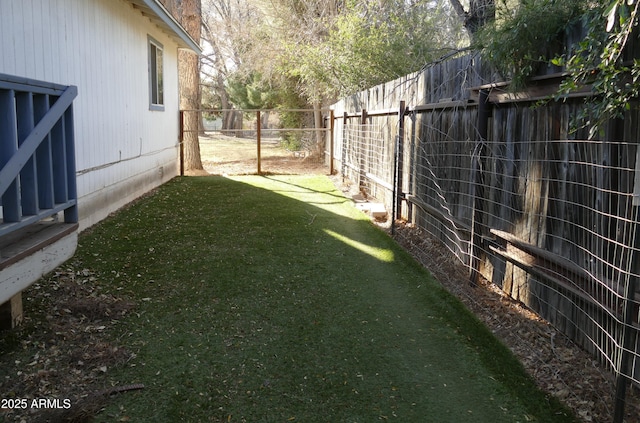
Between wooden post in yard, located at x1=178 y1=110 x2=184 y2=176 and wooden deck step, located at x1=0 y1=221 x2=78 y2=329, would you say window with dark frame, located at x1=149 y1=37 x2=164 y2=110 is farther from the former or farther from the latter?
wooden deck step, located at x1=0 y1=221 x2=78 y2=329

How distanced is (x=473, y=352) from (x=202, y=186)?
8.36 m

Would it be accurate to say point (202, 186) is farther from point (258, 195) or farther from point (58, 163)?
point (58, 163)

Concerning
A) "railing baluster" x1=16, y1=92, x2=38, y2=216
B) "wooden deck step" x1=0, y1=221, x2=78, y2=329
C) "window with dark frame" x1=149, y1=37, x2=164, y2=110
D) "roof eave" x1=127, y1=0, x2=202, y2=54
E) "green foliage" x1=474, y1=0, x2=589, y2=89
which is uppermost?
"roof eave" x1=127, y1=0, x2=202, y2=54

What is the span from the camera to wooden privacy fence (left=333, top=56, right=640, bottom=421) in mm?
2854

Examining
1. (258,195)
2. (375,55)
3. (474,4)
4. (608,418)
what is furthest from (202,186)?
(608,418)

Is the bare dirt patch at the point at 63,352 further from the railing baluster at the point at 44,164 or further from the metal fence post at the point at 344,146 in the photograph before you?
the metal fence post at the point at 344,146

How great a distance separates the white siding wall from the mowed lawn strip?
1.00m

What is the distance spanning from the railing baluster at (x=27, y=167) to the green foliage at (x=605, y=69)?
9.68 ft

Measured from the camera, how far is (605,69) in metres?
2.77

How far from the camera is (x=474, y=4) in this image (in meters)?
8.51

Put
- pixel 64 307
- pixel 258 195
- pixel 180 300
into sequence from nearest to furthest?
pixel 64 307 → pixel 180 300 → pixel 258 195

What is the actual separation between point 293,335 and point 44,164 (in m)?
1.93

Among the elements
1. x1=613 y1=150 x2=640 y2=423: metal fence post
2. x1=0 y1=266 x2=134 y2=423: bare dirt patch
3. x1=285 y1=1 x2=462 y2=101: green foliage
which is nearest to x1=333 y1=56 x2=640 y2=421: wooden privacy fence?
x1=613 y1=150 x2=640 y2=423: metal fence post

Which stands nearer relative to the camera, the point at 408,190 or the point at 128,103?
the point at 408,190
